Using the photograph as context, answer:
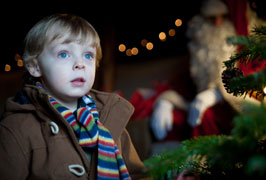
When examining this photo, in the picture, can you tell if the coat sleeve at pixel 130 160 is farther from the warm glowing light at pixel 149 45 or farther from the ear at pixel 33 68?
the warm glowing light at pixel 149 45

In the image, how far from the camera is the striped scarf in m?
0.92

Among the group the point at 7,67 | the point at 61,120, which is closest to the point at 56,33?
the point at 61,120

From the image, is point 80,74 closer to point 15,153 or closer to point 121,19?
point 15,153

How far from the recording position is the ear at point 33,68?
1.03 metres

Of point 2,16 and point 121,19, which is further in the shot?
point 121,19

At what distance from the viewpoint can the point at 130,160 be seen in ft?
3.46

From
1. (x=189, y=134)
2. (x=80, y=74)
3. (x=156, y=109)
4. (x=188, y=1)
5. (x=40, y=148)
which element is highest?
(x=188, y=1)

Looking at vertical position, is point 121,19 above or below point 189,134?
above

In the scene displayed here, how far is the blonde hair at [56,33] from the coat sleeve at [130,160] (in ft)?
1.14

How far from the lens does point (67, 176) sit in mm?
869

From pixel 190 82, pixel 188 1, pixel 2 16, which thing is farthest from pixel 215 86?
pixel 2 16

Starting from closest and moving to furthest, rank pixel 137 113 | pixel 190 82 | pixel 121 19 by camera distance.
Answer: pixel 137 113 < pixel 190 82 < pixel 121 19

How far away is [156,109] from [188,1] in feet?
3.27

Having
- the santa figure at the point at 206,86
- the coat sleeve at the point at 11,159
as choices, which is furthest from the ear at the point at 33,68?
the santa figure at the point at 206,86
